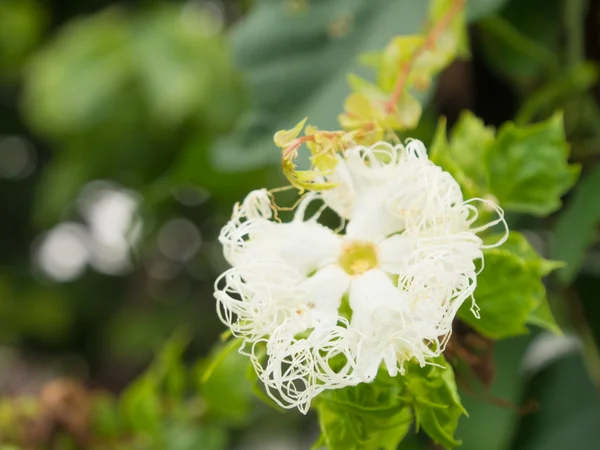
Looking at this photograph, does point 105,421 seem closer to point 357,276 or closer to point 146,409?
point 146,409

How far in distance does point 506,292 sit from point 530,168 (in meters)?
0.05

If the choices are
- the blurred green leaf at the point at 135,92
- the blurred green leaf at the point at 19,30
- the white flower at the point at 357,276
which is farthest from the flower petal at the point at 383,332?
the blurred green leaf at the point at 19,30

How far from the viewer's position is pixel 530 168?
23 cm

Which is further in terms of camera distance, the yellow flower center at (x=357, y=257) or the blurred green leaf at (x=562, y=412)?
the blurred green leaf at (x=562, y=412)

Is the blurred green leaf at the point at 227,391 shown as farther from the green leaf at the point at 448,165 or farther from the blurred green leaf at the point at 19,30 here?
the blurred green leaf at the point at 19,30

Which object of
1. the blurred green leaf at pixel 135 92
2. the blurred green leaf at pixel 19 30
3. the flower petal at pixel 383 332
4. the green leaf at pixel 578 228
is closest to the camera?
the flower petal at pixel 383 332

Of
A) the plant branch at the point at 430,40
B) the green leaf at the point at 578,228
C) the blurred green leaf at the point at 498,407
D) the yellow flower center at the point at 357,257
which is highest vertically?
the plant branch at the point at 430,40

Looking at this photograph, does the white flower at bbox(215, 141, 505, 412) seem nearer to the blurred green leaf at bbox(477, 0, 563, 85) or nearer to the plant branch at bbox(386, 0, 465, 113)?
the plant branch at bbox(386, 0, 465, 113)

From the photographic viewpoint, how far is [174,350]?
35 cm

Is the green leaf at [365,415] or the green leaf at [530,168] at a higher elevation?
the green leaf at [530,168]

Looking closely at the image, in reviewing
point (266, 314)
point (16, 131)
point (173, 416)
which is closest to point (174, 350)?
point (173, 416)

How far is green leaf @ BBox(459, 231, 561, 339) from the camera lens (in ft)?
0.64

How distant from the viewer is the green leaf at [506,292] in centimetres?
20

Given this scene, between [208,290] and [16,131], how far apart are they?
50 centimetres
